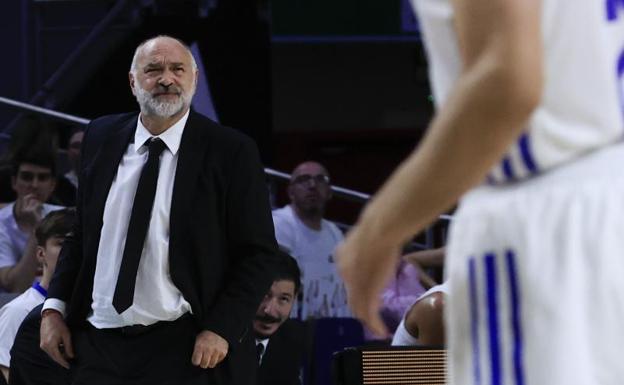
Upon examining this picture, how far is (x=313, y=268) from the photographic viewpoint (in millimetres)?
7324

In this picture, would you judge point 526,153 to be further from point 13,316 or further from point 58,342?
point 13,316

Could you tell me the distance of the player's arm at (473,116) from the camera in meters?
1.39

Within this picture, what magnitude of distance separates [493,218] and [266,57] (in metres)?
8.42

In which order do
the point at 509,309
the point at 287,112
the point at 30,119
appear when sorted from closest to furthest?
the point at 509,309 < the point at 30,119 < the point at 287,112

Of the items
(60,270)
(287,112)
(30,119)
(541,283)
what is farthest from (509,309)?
(287,112)

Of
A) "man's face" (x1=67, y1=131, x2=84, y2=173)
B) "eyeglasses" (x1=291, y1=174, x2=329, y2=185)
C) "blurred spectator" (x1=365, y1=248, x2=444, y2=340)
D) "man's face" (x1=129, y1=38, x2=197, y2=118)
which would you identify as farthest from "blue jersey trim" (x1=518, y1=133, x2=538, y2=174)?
"man's face" (x1=67, y1=131, x2=84, y2=173)

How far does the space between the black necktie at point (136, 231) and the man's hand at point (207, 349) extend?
0.24 meters

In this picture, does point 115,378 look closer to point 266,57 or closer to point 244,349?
point 244,349

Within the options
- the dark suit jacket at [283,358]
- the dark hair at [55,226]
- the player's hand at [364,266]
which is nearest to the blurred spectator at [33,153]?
the dark hair at [55,226]

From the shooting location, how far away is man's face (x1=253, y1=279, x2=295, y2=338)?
565 centimetres

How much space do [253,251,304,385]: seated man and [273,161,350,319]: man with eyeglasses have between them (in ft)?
4.42

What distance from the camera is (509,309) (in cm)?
152

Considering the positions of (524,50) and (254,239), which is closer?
(524,50)

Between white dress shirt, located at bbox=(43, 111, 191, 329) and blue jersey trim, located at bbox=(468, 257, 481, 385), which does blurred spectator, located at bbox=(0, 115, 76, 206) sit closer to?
white dress shirt, located at bbox=(43, 111, 191, 329)
